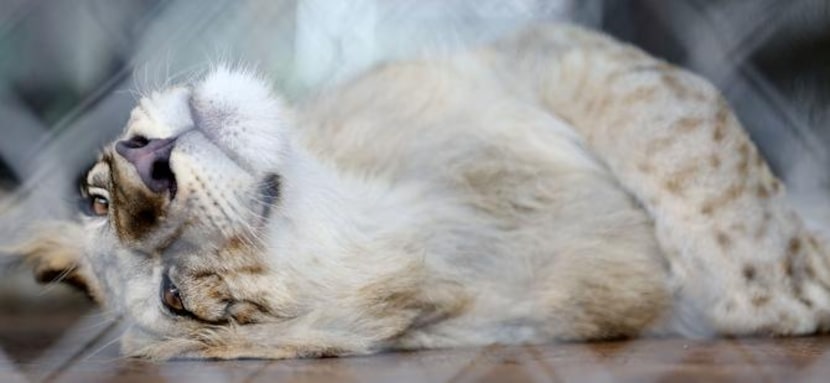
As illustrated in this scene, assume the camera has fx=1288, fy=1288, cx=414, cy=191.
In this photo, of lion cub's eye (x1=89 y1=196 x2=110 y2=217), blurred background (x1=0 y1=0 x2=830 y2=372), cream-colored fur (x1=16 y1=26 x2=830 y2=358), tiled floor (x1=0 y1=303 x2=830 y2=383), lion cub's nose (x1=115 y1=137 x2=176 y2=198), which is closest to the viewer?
tiled floor (x1=0 y1=303 x2=830 y2=383)

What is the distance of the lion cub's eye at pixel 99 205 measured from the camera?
73.2 inches

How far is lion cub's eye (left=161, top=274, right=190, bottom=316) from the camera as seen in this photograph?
1758 mm

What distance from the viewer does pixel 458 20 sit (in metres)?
2.96

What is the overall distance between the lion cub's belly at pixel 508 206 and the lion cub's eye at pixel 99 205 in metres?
0.36

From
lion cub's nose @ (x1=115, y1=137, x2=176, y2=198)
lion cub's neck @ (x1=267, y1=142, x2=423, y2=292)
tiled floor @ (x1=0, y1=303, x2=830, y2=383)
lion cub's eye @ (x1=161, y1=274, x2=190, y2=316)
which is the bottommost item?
tiled floor @ (x1=0, y1=303, x2=830, y2=383)

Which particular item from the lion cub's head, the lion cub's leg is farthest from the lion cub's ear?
the lion cub's leg

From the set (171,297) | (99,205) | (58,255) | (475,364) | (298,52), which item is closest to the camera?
(475,364)

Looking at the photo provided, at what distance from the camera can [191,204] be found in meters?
1.65

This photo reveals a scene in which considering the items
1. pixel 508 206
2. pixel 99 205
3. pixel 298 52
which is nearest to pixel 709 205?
pixel 508 206

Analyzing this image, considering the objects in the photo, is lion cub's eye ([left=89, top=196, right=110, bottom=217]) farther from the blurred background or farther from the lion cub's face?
the blurred background

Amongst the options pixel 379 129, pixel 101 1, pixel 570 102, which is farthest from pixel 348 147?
pixel 101 1

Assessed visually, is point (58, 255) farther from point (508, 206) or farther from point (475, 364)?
point (475, 364)

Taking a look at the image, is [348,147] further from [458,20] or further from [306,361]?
[458,20]

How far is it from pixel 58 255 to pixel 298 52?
1242mm
